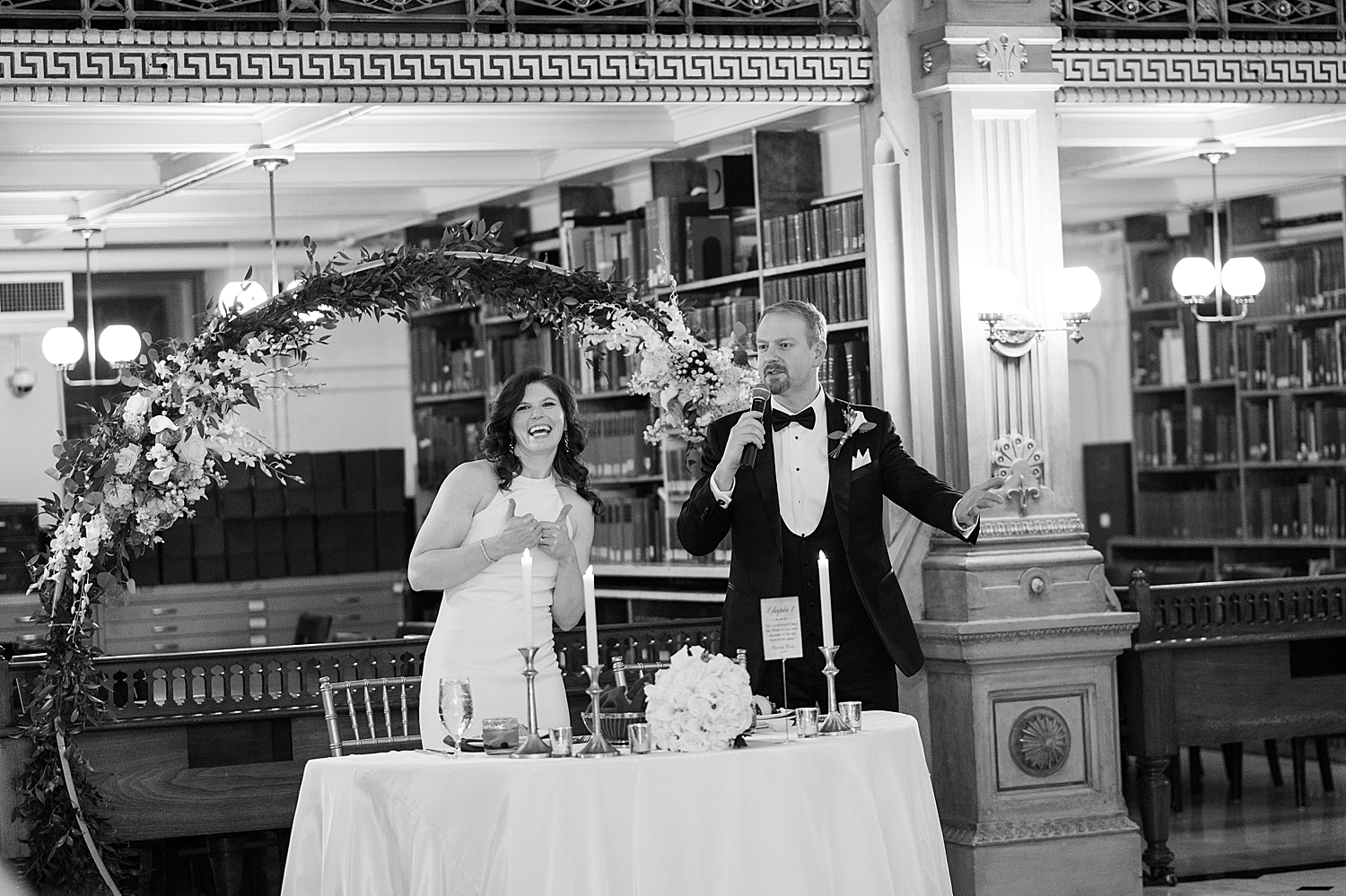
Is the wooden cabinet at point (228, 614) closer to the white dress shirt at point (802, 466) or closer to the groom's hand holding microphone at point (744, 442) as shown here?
the white dress shirt at point (802, 466)

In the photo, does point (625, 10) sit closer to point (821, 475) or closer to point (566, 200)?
point (821, 475)

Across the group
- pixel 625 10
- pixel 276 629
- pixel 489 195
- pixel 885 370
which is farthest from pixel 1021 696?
pixel 276 629

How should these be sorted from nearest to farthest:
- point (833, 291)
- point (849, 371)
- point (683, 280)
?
1. point (849, 371)
2. point (833, 291)
3. point (683, 280)

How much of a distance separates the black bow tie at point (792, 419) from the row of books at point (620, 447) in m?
4.07

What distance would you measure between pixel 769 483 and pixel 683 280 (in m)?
3.94

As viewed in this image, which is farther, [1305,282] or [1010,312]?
[1305,282]

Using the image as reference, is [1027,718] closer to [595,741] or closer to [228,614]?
[595,741]

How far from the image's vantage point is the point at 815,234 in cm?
808

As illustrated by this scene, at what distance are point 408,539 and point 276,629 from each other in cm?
111

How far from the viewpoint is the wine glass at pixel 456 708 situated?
4109 millimetres

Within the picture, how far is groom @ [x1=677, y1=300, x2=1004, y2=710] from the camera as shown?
509 centimetres

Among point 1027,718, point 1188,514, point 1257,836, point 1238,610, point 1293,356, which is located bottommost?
point 1257,836

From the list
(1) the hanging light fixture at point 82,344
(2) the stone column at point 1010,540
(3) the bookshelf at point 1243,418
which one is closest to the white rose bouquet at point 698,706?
(2) the stone column at point 1010,540

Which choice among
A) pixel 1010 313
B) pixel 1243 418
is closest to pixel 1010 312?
pixel 1010 313
